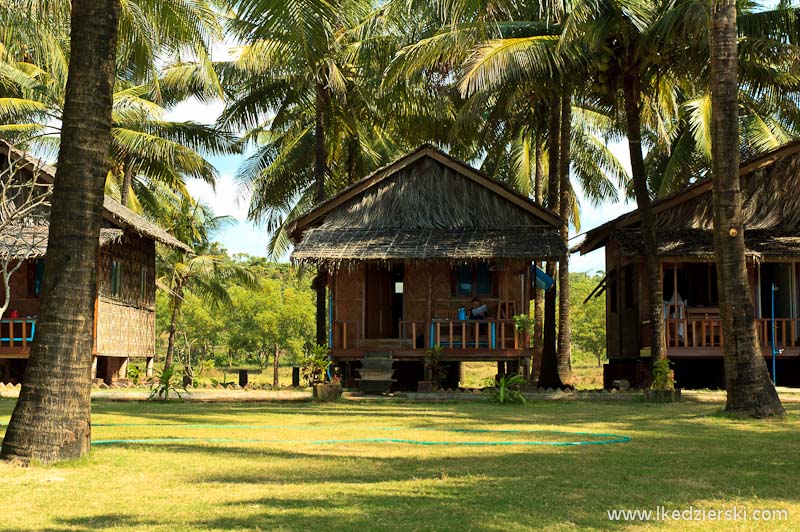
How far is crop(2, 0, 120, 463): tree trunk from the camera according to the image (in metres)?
9.04

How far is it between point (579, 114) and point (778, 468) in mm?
25228

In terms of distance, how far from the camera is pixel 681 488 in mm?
7930

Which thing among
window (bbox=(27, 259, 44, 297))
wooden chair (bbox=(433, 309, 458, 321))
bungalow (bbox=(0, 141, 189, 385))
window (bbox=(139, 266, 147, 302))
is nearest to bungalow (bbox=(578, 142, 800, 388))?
wooden chair (bbox=(433, 309, 458, 321))

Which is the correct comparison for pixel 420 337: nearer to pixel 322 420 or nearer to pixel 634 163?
pixel 634 163

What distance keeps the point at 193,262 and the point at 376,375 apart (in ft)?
49.6

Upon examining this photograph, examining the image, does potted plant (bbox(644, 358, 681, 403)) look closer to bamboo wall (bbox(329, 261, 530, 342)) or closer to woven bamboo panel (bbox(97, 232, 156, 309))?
bamboo wall (bbox(329, 261, 530, 342))

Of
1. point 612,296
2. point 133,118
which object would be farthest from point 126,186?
point 612,296

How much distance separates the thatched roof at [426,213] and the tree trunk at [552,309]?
2295 millimetres

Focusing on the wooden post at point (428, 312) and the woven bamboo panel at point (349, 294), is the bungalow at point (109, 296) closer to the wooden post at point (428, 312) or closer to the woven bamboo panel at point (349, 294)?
the woven bamboo panel at point (349, 294)

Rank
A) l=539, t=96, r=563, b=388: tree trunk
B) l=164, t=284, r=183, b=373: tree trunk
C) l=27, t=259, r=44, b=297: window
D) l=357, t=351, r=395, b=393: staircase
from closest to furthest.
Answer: l=357, t=351, r=395, b=393: staircase < l=539, t=96, r=563, b=388: tree trunk < l=27, t=259, r=44, b=297: window < l=164, t=284, r=183, b=373: tree trunk

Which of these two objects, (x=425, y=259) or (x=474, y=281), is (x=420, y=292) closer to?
(x=474, y=281)

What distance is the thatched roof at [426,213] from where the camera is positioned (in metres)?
22.7

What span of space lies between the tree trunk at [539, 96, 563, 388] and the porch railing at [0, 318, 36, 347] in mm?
12413

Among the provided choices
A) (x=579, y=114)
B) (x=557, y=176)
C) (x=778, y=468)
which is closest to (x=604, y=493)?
(x=778, y=468)
